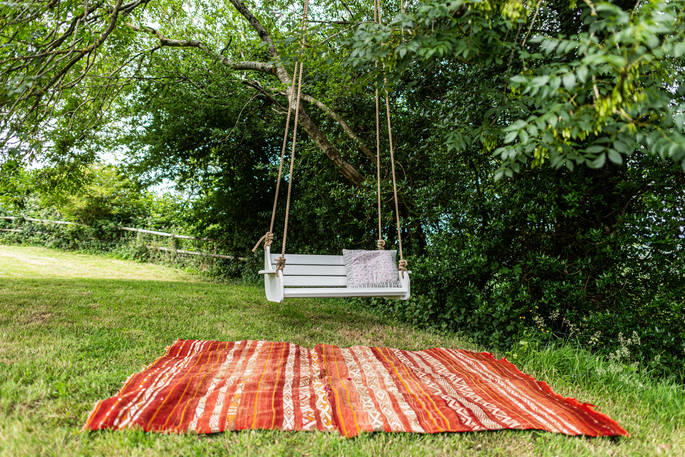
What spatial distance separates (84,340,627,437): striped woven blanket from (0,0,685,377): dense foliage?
1.01 metres

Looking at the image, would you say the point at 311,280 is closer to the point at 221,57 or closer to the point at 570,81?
the point at 570,81

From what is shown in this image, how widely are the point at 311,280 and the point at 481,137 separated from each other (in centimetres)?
210

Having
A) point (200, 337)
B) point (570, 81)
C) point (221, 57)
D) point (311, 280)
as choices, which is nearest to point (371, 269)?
point (311, 280)

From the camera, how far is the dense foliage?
5.07ft

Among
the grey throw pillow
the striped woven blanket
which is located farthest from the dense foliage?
the striped woven blanket

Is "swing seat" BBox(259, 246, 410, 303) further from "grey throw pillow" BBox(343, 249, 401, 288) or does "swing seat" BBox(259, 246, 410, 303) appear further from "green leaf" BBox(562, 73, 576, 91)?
"green leaf" BBox(562, 73, 576, 91)

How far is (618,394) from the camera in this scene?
7.72 feet

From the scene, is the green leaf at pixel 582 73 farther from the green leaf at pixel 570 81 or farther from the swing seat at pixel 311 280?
the swing seat at pixel 311 280

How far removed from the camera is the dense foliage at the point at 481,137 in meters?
1.54

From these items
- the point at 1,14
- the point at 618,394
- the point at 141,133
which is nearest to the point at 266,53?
the point at 141,133

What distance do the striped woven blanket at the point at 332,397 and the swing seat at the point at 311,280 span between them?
0.50 m

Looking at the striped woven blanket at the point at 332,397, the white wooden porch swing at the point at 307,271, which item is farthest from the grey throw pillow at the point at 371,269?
the striped woven blanket at the point at 332,397

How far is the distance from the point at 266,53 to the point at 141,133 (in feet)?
8.37

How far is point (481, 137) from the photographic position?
2195 mm
